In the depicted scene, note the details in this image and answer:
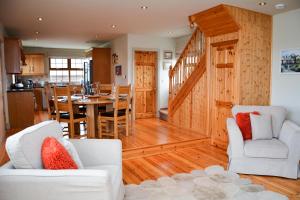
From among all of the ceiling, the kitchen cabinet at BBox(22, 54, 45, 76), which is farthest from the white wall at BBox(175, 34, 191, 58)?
the kitchen cabinet at BBox(22, 54, 45, 76)

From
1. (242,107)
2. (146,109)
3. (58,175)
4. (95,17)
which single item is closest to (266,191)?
(242,107)

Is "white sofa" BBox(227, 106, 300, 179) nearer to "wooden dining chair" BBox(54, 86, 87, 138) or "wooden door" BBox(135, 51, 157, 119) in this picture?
"wooden dining chair" BBox(54, 86, 87, 138)

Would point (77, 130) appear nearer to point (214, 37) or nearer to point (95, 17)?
point (95, 17)

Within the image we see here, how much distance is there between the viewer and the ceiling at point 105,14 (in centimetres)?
396

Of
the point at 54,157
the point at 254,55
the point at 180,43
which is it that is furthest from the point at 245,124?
the point at 180,43

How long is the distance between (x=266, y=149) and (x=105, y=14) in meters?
3.59

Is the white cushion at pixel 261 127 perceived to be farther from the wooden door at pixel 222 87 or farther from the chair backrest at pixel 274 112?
the wooden door at pixel 222 87

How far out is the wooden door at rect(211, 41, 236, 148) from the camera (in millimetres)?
4504

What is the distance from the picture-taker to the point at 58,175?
1707 mm

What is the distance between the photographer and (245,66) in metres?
4.38

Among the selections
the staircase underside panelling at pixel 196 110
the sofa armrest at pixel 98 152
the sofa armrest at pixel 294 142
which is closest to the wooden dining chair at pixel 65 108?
the sofa armrest at pixel 98 152

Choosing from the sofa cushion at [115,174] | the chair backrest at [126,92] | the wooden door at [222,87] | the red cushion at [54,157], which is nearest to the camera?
the red cushion at [54,157]

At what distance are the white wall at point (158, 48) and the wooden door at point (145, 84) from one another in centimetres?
16

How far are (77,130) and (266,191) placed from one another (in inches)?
149
